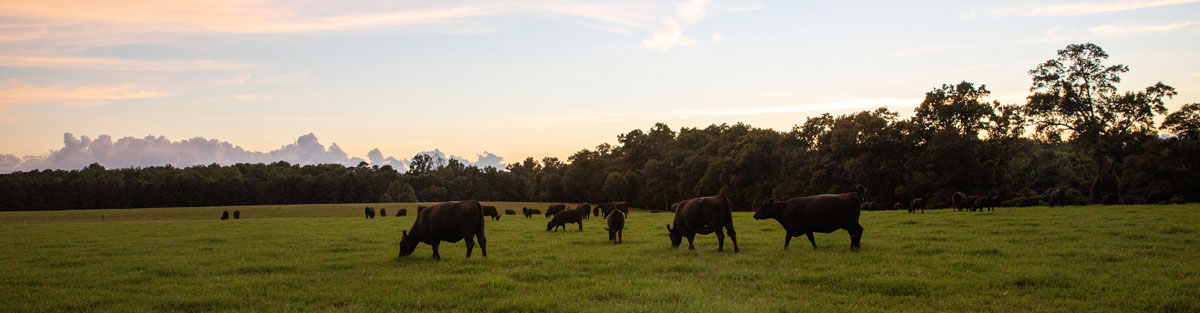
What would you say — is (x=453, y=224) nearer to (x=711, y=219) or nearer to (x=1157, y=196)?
(x=711, y=219)

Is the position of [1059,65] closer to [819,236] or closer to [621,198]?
[819,236]

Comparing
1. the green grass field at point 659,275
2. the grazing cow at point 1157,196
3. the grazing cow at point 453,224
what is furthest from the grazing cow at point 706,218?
the grazing cow at point 1157,196

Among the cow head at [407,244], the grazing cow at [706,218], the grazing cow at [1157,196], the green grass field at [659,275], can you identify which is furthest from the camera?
the grazing cow at [1157,196]

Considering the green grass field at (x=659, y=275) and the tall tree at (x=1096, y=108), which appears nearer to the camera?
the green grass field at (x=659, y=275)

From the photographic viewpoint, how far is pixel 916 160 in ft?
172

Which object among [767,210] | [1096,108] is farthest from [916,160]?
[767,210]

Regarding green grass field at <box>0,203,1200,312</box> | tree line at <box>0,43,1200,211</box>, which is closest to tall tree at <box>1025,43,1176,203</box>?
tree line at <box>0,43,1200,211</box>

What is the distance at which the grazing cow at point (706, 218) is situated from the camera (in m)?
15.9

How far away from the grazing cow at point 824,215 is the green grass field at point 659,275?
21.4 inches

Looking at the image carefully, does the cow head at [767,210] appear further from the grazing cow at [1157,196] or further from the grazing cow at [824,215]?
the grazing cow at [1157,196]

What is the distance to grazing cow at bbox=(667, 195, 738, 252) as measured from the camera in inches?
627

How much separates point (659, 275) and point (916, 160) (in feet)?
155

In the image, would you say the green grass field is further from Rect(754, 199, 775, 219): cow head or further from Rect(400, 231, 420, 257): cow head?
Rect(754, 199, 775, 219): cow head

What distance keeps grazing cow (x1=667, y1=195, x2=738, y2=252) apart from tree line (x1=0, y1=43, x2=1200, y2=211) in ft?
132
